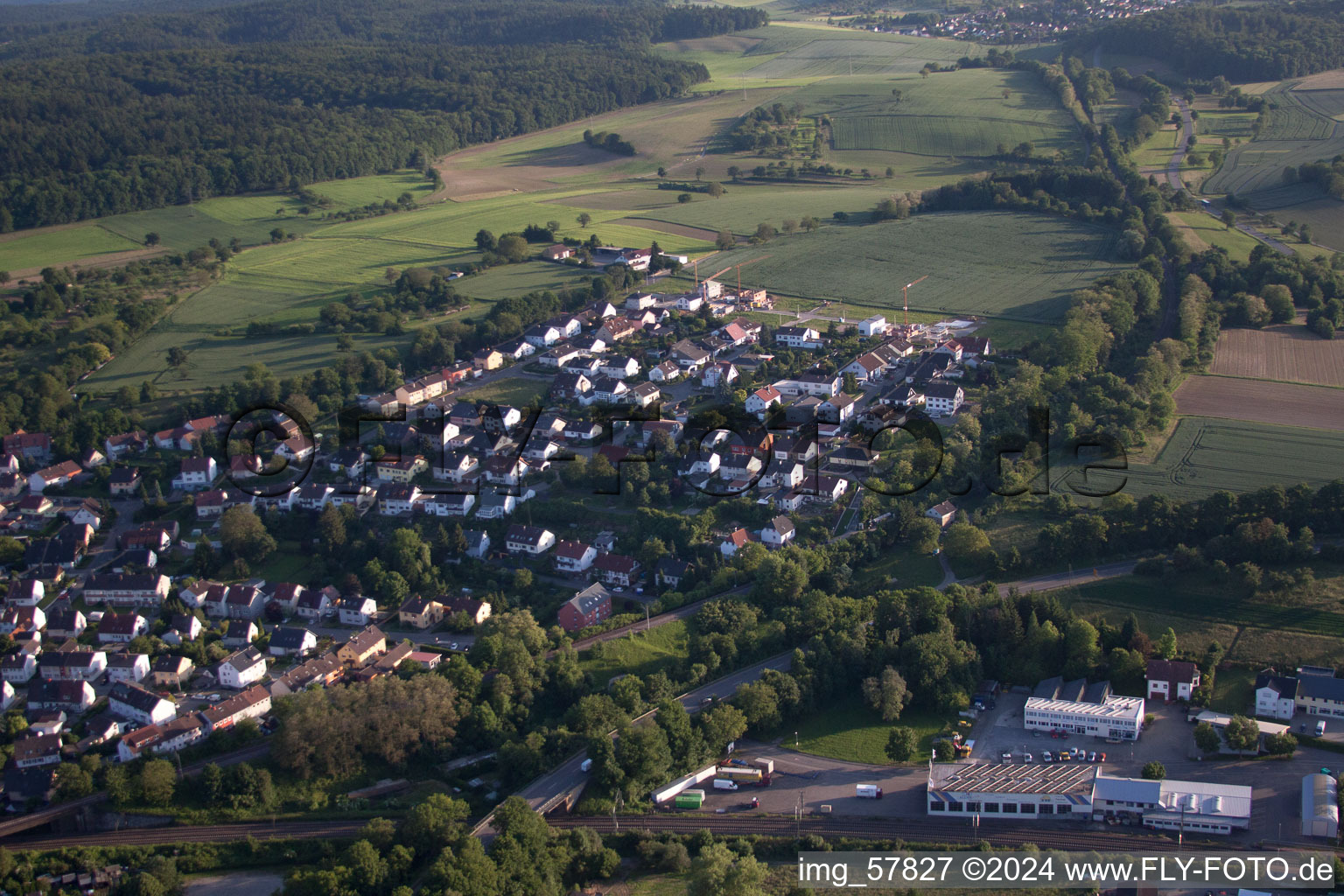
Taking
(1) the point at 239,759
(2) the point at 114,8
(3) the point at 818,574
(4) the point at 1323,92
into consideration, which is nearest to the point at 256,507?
(1) the point at 239,759

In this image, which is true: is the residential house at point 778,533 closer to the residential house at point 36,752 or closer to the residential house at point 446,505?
the residential house at point 446,505

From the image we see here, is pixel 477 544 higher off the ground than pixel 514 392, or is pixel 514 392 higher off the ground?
pixel 514 392

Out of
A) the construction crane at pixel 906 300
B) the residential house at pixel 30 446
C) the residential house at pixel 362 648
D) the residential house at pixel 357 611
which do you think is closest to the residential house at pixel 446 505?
the residential house at pixel 357 611

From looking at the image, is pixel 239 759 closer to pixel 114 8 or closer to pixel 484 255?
pixel 484 255

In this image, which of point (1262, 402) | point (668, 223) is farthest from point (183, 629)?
point (668, 223)

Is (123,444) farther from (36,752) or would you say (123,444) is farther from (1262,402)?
(1262,402)
